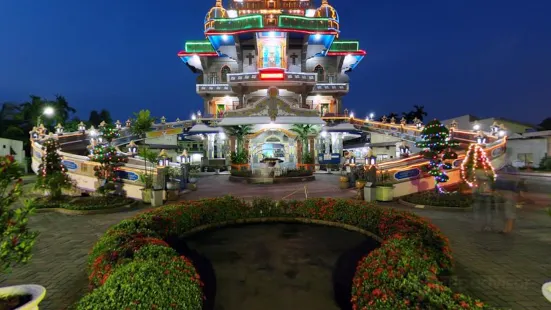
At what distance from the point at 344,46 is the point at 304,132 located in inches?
763

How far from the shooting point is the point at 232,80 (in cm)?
3762

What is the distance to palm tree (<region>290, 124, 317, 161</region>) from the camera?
30.9m

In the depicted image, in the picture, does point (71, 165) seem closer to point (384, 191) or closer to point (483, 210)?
point (384, 191)

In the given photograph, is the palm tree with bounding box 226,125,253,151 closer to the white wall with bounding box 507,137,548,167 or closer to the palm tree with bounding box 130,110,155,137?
the palm tree with bounding box 130,110,155,137

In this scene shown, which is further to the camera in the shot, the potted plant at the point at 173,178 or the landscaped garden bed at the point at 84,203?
the potted plant at the point at 173,178

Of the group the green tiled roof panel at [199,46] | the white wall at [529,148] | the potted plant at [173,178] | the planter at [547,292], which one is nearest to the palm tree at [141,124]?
the green tiled roof panel at [199,46]

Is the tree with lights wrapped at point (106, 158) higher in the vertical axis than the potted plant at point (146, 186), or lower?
higher

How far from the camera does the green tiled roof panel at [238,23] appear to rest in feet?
122

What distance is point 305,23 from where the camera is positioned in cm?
3816

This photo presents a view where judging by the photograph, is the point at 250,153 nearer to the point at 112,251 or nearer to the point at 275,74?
the point at 275,74

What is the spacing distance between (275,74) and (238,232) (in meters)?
30.7

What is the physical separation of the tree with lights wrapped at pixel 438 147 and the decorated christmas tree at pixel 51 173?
18.6 m

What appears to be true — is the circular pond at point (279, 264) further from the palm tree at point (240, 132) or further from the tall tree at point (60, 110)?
the tall tree at point (60, 110)

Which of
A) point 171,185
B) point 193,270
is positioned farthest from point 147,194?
point 193,270
